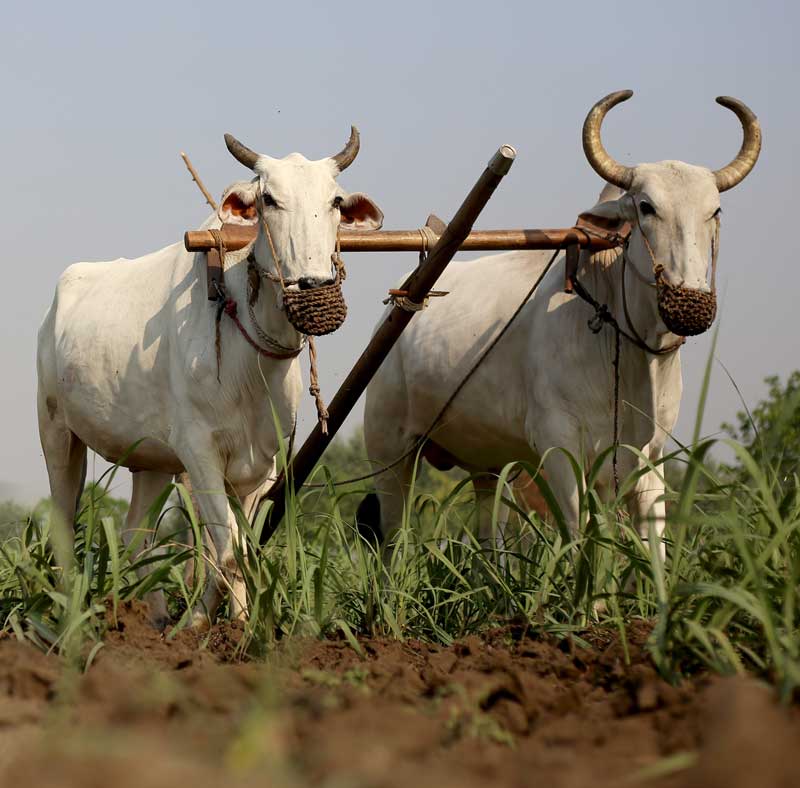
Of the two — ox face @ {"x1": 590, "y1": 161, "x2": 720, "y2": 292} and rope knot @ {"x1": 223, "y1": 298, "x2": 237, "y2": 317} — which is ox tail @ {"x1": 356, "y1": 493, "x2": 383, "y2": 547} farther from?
ox face @ {"x1": 590, "y1": 161, "x2": 720, "y2": 292}

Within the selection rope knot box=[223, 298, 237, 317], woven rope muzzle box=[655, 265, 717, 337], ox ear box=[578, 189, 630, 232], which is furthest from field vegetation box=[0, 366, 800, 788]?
ox ear box=[578, 189, 630, 232]

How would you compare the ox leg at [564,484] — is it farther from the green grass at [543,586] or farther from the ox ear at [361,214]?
the ox ear at [361,214]

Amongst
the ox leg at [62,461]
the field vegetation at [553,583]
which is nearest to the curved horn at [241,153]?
the field vegetation at [553,583]

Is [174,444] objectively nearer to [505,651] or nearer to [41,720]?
[505,651]

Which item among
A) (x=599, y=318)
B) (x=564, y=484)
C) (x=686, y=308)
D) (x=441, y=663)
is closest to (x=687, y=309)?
(x=686, y=308)

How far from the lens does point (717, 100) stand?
6.29 metres

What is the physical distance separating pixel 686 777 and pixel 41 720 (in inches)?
53.3

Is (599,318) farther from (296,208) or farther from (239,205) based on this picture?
(239,205)

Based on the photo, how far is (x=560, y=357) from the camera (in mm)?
6234

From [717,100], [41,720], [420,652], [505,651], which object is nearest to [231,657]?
[420,652]

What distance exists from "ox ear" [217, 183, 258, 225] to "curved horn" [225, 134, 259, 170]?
0.35ft

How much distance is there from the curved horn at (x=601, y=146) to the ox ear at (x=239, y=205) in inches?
64.5

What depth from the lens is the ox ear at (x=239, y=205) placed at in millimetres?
5445

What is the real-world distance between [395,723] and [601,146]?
4474 mm
